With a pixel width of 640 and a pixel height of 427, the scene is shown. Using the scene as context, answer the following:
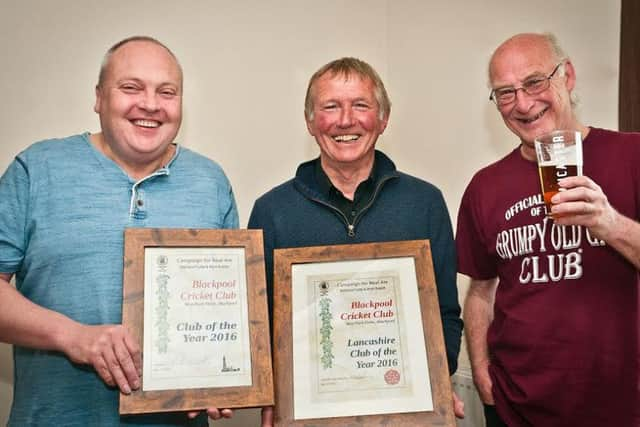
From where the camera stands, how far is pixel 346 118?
2.08 meters

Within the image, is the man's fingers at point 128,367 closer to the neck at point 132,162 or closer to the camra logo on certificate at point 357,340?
the camra logo on certificate at point 357,340

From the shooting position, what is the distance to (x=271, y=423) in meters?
1.76

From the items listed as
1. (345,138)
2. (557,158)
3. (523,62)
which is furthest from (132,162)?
(523,62)

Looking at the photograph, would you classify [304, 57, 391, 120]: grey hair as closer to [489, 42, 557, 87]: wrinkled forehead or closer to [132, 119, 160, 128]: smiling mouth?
[489, 42, 557, 87]: wrinkled forehead

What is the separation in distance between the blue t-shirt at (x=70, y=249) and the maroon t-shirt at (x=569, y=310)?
1.08 metres

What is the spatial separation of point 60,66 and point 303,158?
1.17 m

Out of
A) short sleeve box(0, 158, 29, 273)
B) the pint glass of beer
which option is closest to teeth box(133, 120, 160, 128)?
short sleeve box(0, 158, 29, 273)

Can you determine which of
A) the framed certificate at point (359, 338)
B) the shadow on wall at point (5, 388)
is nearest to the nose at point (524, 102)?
the framed certificate at point (359, 338)

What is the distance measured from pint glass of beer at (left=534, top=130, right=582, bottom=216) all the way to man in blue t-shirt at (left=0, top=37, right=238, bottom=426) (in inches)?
38.9

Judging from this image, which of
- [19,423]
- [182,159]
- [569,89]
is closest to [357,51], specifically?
[569,89]

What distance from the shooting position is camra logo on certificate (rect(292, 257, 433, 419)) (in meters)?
1.70

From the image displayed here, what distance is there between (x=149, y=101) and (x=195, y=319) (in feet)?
2.19

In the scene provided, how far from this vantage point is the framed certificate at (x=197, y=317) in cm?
163

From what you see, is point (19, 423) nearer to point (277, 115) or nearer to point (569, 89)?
point (277, 115)
